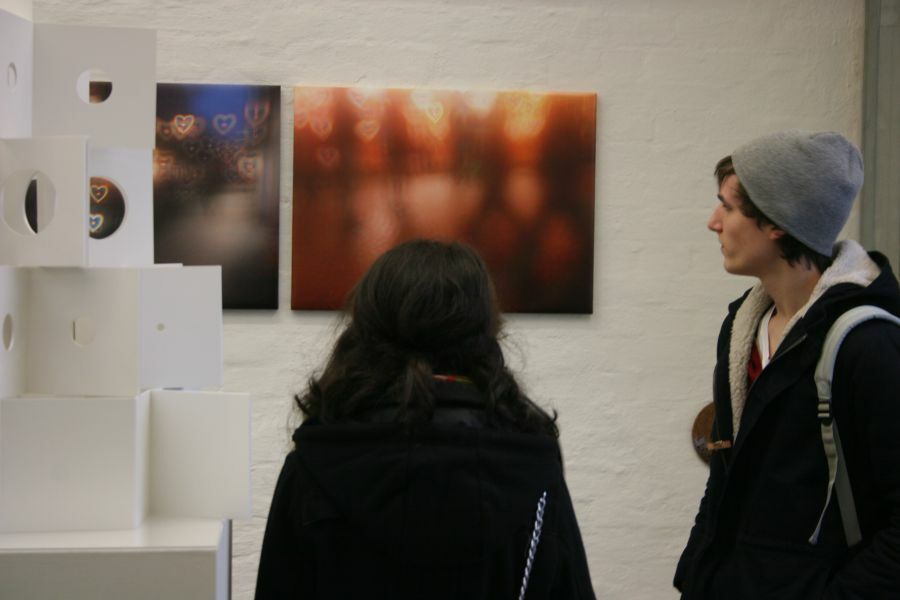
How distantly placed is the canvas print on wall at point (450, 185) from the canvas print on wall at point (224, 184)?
0.10 m

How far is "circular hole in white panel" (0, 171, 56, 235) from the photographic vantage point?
2141 millimetres

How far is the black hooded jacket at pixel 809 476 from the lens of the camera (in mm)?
1803

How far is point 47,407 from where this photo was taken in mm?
2207

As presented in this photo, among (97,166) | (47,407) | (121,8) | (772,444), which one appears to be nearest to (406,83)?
(121,8)

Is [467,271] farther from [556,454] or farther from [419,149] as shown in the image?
[419,149]

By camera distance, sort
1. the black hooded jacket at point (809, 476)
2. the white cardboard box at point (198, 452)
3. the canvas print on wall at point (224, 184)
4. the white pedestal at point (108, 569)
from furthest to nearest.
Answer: the canvas print on wall at point (224, 184) < the white cardboard box at point (198, 452) < the white pedestal at point (108, 569) < the black hooded jacket at point (809, 476)

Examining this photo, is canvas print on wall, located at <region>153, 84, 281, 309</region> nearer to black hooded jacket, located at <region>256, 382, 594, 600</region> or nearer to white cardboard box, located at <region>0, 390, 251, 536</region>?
white cardboard box, located at <region>0, 390, 251, 536</region>

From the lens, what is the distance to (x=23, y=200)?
219cm

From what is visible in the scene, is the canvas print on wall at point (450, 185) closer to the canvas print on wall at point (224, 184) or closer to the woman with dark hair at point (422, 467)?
Result: the canvas print on wall at point (224, 184)

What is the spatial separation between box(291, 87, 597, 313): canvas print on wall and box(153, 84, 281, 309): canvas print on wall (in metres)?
0.10

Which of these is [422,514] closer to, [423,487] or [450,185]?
[423,487]

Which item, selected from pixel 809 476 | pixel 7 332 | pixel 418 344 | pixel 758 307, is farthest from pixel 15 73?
pixel 809 476

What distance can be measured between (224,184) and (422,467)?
2506mm

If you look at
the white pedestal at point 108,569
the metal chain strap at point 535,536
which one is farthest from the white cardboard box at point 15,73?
the metal chain strap at point 535,536
